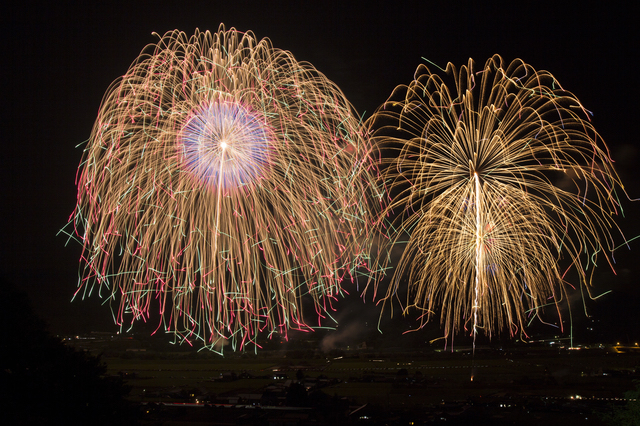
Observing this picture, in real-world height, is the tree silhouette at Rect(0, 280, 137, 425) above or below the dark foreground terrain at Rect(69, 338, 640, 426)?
above

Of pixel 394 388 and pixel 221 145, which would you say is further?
pixel 394 388

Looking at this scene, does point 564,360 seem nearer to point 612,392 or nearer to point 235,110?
point 612,392

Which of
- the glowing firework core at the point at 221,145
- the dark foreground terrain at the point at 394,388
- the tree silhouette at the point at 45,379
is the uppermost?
the glowing firework core at the point at 221,145

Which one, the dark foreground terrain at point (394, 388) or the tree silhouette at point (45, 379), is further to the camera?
the dark foreground terrain at point (394, 388)

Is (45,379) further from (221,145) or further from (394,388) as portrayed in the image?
(394,388)

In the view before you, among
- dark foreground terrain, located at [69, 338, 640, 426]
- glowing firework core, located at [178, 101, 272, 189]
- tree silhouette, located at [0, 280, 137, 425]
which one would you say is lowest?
dark foreground terrain, located at [69, 338, 640, 426]

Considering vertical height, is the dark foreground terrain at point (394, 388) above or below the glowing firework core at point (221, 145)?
below

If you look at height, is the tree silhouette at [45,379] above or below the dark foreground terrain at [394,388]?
above

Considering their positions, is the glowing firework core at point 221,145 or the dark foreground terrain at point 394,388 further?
the dark foreground terrain at point 394,388

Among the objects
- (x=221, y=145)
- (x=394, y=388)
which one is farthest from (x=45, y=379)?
(x=394, y=388)

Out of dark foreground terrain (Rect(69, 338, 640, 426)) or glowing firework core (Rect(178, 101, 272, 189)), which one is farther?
dark foreground terrain (Rect(69, 338, 640, 426))

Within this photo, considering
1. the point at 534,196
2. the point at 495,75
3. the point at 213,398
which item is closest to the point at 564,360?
the point at 213,398
